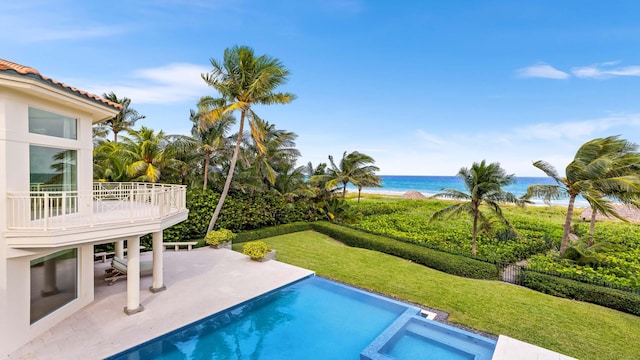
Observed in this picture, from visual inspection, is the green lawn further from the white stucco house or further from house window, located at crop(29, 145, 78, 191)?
house window, located at crop(29, 145, 78, 191)

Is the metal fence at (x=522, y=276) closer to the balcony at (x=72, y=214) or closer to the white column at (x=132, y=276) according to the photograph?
the balcony at (x=72, y=214)

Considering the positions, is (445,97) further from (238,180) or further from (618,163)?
(238,180)

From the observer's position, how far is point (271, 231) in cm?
1906

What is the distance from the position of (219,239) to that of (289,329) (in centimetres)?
842

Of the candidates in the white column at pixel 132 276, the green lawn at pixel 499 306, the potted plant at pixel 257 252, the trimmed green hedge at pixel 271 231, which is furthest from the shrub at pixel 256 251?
the white column at pixel 132 276

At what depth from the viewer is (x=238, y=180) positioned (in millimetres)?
18875

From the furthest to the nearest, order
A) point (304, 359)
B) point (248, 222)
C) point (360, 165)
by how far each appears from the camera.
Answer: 1. point (360, 165)
2. point (248, 222)
3. point (304, 359)

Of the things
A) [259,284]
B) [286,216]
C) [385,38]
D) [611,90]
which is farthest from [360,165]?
[611,90]

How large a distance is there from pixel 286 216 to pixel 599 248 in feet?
56.4

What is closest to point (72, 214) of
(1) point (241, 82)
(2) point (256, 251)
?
(2) point (256, 251)

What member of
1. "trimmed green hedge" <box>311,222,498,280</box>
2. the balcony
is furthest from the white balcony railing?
"trimmed green hedge" <box>311,222,498,280</box>

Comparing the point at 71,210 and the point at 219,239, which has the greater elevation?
the point at 71,210

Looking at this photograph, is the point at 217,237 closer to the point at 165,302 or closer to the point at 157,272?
the point at 157,272

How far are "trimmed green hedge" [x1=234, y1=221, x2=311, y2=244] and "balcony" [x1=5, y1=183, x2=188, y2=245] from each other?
755 centimetres
